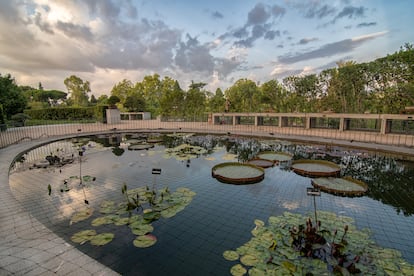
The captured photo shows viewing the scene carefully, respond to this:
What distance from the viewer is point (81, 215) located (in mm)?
4148

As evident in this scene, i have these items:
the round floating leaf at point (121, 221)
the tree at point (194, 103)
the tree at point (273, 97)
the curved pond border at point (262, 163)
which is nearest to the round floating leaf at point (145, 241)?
the round floating leaf at point (121, 221)

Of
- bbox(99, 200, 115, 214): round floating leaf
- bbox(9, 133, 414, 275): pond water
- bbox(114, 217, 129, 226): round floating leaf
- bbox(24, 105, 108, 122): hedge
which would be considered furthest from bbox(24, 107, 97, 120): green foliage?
bbox(114, 217, 129, 226): round floating leaf

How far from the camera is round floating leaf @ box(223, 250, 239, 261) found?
298cm

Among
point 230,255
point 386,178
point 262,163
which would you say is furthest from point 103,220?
point 386,178

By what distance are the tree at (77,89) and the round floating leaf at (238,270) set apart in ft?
168

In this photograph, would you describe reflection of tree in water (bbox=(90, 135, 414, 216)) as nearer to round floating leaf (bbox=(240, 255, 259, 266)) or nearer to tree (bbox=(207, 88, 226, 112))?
round floating leaf (bbox=(240, 255, 259, 266))

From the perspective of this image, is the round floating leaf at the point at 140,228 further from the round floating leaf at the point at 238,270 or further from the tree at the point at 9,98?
the tree at the point at 9,98

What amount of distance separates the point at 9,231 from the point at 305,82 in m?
24.2

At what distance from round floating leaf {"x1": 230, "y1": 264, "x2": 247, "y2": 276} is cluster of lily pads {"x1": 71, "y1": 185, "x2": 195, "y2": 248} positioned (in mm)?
1402

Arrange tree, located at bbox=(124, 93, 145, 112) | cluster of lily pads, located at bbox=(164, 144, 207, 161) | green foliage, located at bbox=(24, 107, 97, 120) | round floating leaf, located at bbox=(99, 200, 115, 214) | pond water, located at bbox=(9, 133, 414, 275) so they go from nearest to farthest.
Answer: pond water, located at bbox=(9, 133, 414, 275), round floating leaf, located at bbox=(99, 200, 115, 214), cluster of lily pads, located at bbox=(164, 144, 207, 161), green foliage, located at bbox=(24, 107, 97, 120), tree, located at bbox=(124, 93, 145, 112)

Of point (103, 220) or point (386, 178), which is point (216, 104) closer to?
point (386, 178)

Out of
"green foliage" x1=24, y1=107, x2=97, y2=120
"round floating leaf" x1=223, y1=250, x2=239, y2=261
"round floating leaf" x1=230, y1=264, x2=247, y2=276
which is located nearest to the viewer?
"round floating leaf" x1=230, y1=264, x2=247, y2=276

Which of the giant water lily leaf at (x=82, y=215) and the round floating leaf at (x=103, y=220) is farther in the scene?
the giant water lily leaf at (x=82, y=215)

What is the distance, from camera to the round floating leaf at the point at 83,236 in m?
3.34
